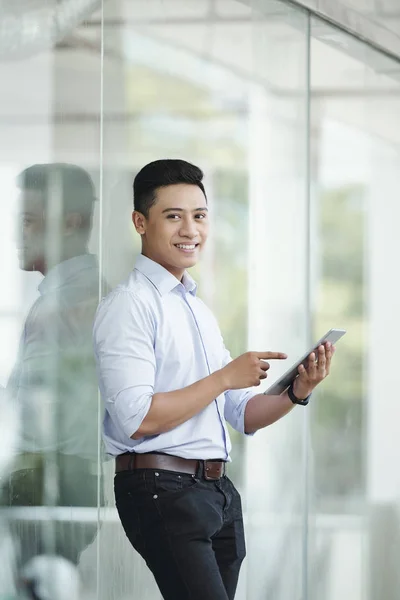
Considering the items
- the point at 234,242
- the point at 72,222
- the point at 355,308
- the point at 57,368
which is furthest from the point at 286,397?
the point at 355,308

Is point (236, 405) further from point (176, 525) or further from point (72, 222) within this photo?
point (72, 222)

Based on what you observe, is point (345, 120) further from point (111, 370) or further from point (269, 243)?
point (111, 370)

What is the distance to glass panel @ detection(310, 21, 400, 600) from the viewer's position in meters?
4.21

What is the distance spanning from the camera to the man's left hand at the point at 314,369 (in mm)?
2422

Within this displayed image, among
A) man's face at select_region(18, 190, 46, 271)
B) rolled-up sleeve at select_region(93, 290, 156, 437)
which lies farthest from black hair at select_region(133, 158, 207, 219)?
man's face at select_region(18, 190, 46, 271)

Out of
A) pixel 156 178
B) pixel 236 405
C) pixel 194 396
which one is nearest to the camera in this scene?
pixel 194 396

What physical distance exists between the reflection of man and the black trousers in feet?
2.55

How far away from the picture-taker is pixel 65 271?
3.19m

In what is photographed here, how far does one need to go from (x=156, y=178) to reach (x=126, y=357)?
448mm

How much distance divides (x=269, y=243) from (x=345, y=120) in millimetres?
659

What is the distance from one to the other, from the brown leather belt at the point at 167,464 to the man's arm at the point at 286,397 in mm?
235

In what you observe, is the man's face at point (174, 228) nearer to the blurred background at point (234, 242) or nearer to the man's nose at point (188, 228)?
the man's nose at point (188, 228)

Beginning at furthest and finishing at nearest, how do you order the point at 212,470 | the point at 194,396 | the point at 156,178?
1. the point at 156,178
2. the point at 212,470
3. the point at 194,396

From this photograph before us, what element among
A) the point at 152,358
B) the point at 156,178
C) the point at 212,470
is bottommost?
the point at 212,470
